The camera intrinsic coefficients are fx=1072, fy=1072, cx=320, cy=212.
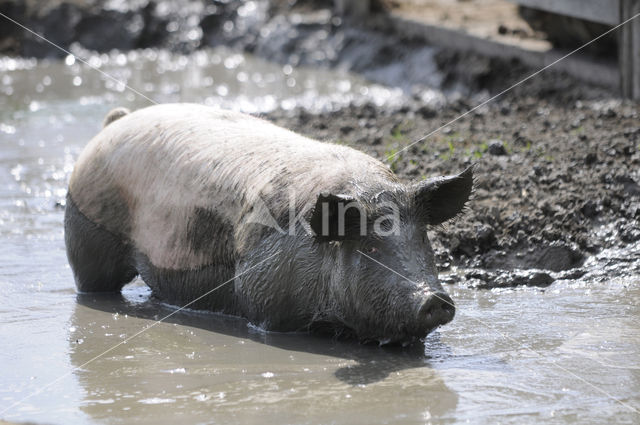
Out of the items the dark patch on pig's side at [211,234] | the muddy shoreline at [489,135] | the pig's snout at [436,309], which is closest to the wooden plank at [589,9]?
the muddy shoreline at [489,135]

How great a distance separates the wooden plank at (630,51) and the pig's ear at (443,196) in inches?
212

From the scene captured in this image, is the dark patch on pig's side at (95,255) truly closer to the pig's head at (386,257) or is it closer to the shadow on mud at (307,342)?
the shadow on mud at (307,342)

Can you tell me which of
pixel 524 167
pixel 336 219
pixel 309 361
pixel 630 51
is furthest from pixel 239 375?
pixel 630 51

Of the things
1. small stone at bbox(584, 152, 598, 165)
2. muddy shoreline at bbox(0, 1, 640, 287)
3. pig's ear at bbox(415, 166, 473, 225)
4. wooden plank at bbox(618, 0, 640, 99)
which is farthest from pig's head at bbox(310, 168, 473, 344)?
wooden plank at bbox(618, 0, 640, 99)

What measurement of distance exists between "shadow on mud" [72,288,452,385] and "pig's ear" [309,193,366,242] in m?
0.59

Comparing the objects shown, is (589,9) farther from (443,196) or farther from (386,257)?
(386,257)

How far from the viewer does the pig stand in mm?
5418

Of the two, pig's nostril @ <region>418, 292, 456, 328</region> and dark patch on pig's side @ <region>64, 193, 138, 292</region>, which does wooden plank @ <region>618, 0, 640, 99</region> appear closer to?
dark patch on pig's side @ <region>64, 193, 138, 292</region>

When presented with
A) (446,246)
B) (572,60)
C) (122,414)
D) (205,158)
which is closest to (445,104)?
(572,60)

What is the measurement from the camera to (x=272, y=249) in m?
5.71

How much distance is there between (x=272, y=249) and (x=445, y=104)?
6320mm

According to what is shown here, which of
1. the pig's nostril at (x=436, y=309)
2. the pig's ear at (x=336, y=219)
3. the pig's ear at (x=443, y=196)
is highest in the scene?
the pig's ear at (x=443, y=196)

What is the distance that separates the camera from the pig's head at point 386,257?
17.3ft

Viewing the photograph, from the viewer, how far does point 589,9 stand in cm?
1097
